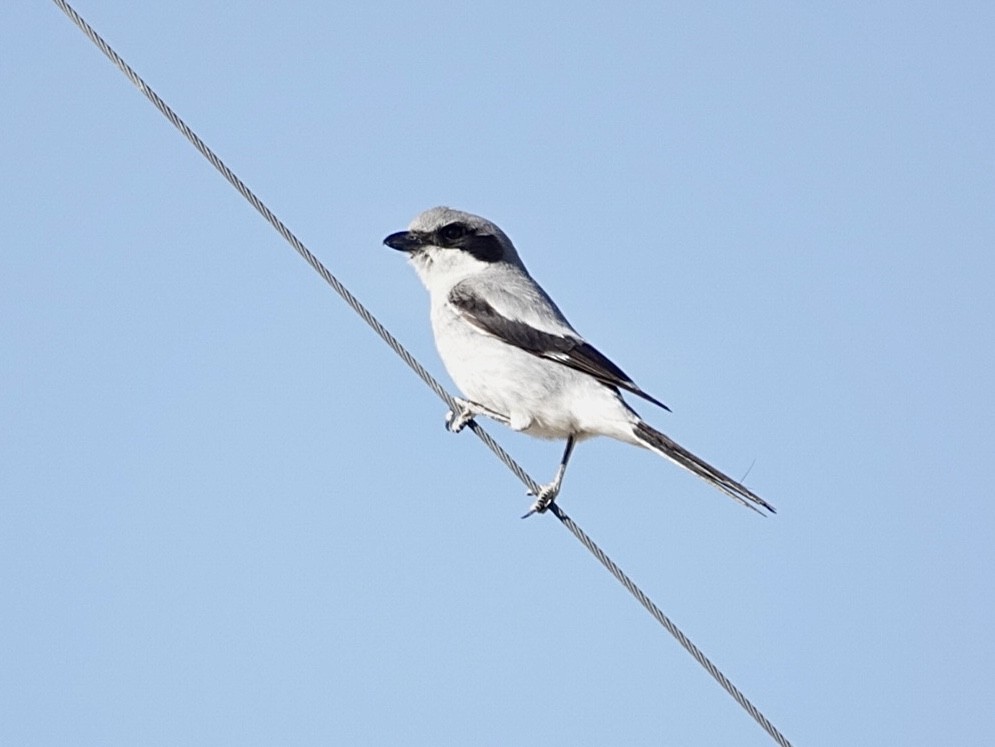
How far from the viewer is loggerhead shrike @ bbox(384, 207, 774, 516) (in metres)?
6.89

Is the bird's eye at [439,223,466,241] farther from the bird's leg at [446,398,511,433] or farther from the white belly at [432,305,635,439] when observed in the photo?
the bird's leg at [446,398,511,433]

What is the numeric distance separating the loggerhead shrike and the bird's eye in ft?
0.59

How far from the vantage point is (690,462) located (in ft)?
20.5

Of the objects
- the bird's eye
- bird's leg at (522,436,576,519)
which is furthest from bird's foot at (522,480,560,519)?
the bird's eye

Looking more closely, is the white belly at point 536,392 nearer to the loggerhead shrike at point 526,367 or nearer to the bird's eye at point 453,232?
the loggerhead shrike at point 526,367

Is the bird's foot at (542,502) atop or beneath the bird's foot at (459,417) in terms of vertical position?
beneath

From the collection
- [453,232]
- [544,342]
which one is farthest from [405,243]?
[544,342]

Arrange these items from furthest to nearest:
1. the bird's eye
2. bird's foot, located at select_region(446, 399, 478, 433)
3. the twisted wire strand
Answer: the bird's eye
bird's foot, located at select_region(446, 399, 478, 433)
the twisted wire strand

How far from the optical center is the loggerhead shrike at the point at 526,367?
6.89 metres

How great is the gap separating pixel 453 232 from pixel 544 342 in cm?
107

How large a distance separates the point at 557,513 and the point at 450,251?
210 centimetres

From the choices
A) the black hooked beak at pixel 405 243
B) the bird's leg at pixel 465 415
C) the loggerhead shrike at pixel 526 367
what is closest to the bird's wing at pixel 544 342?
the loggerhead shrike at pixel 526 367

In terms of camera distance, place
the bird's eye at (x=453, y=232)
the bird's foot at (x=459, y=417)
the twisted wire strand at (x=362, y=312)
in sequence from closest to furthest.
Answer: the twisted wire strand at (x=362, y=312) → the bird's foot at (x=459, y=417) → the bird's eye at (x=453, y=232)

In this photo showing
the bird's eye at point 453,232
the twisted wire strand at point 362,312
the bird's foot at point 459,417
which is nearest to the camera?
the twisted wire strand at point 362,312
